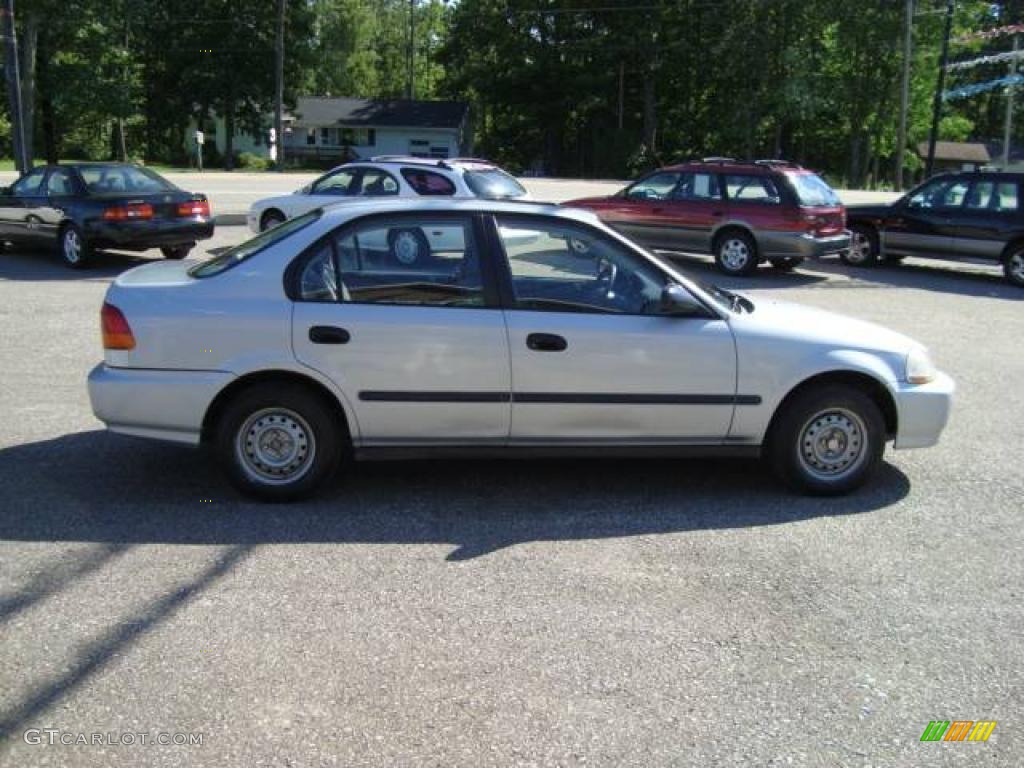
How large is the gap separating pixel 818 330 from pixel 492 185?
9.62 m

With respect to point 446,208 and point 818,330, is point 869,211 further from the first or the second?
point 446,208

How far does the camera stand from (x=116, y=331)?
5.16 meters

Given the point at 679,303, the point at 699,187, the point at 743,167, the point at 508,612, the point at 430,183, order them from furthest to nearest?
the point at 699,187 → the point at 743,167 → the point at 430,183 → the point at 679,303 → the point at 508,612

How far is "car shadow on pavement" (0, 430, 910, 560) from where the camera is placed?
4.92 metres

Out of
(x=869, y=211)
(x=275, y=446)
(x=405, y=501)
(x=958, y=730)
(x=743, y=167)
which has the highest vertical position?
(x=743, y=167)

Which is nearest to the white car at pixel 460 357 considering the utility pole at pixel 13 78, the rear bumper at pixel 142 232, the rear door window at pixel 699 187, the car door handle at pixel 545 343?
the car door handle at pixel 545 343

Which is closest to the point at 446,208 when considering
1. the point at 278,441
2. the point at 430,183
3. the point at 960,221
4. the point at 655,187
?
the point at 278,441

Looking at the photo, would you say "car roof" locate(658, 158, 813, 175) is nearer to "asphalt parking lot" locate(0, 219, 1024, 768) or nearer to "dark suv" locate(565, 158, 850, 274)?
"dark suv" locate(565, 158, 850, 274)

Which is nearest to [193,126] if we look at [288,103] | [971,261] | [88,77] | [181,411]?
[288,103]

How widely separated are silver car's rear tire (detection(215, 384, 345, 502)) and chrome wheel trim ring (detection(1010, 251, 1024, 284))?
45.6 feet

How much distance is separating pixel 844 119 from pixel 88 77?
148ft

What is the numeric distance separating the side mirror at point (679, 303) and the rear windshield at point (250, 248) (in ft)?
6.38

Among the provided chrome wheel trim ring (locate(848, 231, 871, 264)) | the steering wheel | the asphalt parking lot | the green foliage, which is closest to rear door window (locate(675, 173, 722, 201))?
chrome wheel trim ring (locate(848, 231, 871, 264))

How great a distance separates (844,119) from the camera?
2507 inches
